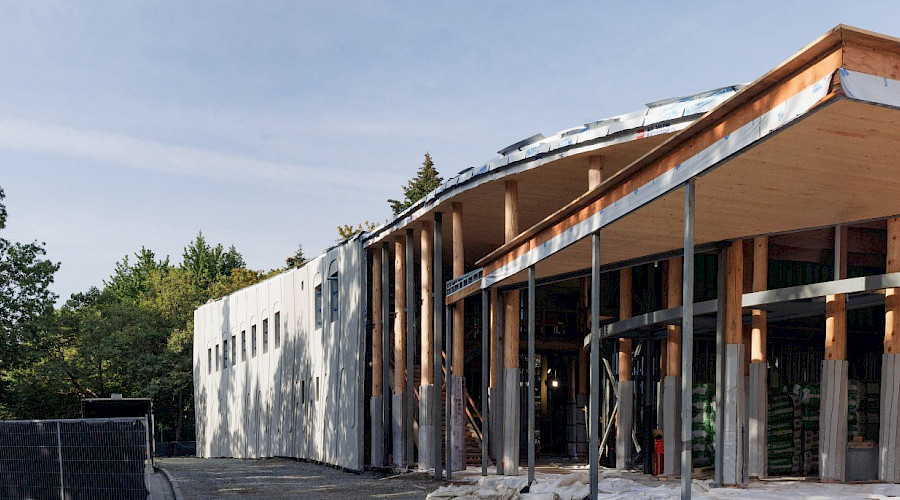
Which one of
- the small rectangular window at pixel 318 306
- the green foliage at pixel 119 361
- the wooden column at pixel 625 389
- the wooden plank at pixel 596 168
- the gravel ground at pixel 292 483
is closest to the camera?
the wooden plank at pixel 596 168

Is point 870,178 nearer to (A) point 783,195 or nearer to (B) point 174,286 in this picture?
(A) point 783,195

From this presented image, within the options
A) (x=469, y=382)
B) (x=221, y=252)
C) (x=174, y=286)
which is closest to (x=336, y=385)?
(x=469, y=382)

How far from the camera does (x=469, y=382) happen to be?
37406 mm

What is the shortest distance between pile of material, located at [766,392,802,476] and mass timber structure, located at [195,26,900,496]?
0.15ft

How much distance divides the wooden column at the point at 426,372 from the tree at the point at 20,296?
2147 cm

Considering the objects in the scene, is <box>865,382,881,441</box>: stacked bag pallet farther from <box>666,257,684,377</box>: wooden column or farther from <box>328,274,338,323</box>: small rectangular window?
<box>328,274,338,323</box>: small rectangular window

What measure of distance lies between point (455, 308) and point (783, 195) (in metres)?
13.6

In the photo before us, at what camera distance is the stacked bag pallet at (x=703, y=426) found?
24078 mm

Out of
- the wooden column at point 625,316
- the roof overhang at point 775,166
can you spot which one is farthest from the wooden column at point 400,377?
the roof overhang at point 775,166

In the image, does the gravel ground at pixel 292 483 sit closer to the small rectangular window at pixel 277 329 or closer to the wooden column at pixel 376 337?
the wooden column at pixel 376 337

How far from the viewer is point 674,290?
22.6 meters

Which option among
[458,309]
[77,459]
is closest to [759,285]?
[458,309]

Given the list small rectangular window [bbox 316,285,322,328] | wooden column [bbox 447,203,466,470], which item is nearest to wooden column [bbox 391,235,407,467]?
wooden column [bbox 447,203,466,470]

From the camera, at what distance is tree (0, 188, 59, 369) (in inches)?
1647
